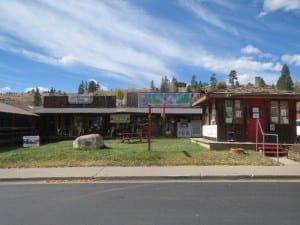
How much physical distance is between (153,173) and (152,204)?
16.1 feet

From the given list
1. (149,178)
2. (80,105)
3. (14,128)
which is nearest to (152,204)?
(149,178)

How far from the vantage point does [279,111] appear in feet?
73.3

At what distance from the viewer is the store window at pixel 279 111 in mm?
22281

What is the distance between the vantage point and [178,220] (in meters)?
7.87

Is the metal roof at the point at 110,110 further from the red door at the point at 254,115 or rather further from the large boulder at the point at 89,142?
the large boulder at the point at 89,142

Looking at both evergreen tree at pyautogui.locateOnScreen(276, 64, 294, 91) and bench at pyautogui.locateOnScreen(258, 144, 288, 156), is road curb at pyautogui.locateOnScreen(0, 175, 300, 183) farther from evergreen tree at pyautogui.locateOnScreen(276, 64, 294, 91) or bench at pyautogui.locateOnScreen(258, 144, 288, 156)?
evergreen tree at pyautogui.locateOnScreen(276, 64, 294, 91)

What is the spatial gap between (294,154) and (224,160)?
4336 millimetres

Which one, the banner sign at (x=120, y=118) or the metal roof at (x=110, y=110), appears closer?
the metal roof at (x=110, y=110)

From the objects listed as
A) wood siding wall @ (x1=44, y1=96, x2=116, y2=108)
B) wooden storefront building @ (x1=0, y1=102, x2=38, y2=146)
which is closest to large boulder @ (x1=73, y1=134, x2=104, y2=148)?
wooden storefront building @ (x1=0, y1=102, x2=38, y2=146)

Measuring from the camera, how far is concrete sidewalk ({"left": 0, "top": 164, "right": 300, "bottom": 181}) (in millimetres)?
13703

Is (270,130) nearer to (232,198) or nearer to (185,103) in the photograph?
(232,198)

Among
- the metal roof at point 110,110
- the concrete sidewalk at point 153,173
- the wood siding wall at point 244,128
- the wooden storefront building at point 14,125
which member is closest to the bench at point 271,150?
the wood siding wall at point 244,128

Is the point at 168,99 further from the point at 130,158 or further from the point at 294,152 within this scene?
the point at 130,158

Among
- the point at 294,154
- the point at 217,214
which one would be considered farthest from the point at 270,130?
the point at 217,214
